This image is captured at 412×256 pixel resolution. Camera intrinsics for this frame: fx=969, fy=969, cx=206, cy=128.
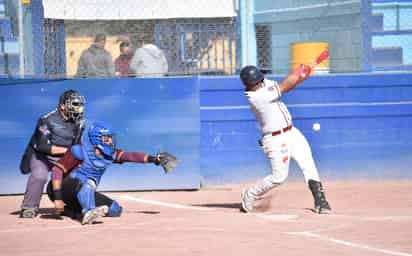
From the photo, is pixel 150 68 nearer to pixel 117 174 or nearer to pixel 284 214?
pixel 117 174

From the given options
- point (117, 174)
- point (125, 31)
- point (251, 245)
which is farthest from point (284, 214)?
point (125, 31)

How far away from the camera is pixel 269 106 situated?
10203 millimetres

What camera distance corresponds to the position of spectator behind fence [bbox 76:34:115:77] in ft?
41.8

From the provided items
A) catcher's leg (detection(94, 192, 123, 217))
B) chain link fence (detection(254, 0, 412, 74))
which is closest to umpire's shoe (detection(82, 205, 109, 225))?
catcher's leg (detection(94, 192, 123, 217))

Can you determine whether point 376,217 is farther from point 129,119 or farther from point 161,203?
point 129,119

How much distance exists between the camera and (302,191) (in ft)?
41.6

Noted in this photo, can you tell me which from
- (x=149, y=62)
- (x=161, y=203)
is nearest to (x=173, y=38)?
(x=149, y=62)

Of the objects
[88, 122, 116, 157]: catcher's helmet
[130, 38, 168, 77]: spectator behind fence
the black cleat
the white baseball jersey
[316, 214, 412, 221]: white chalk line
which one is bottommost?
[316, 214, 412, 221]: white chalk line

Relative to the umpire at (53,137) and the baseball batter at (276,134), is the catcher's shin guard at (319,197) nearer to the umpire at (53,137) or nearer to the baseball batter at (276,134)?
the baseball batter at (276,134)

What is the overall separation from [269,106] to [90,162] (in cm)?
196

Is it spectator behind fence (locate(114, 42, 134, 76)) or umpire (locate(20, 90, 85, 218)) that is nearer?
umpire (locate(20, 90, 85, 218))

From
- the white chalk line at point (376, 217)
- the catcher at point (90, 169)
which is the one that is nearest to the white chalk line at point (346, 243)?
the white chalk line at point (376, 217)

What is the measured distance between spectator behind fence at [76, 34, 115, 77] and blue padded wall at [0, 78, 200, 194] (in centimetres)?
33

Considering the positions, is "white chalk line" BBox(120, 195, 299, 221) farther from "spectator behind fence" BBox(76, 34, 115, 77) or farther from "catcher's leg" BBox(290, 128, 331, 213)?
"spectator behind fence" BBox(76, 34, 115, 77)
